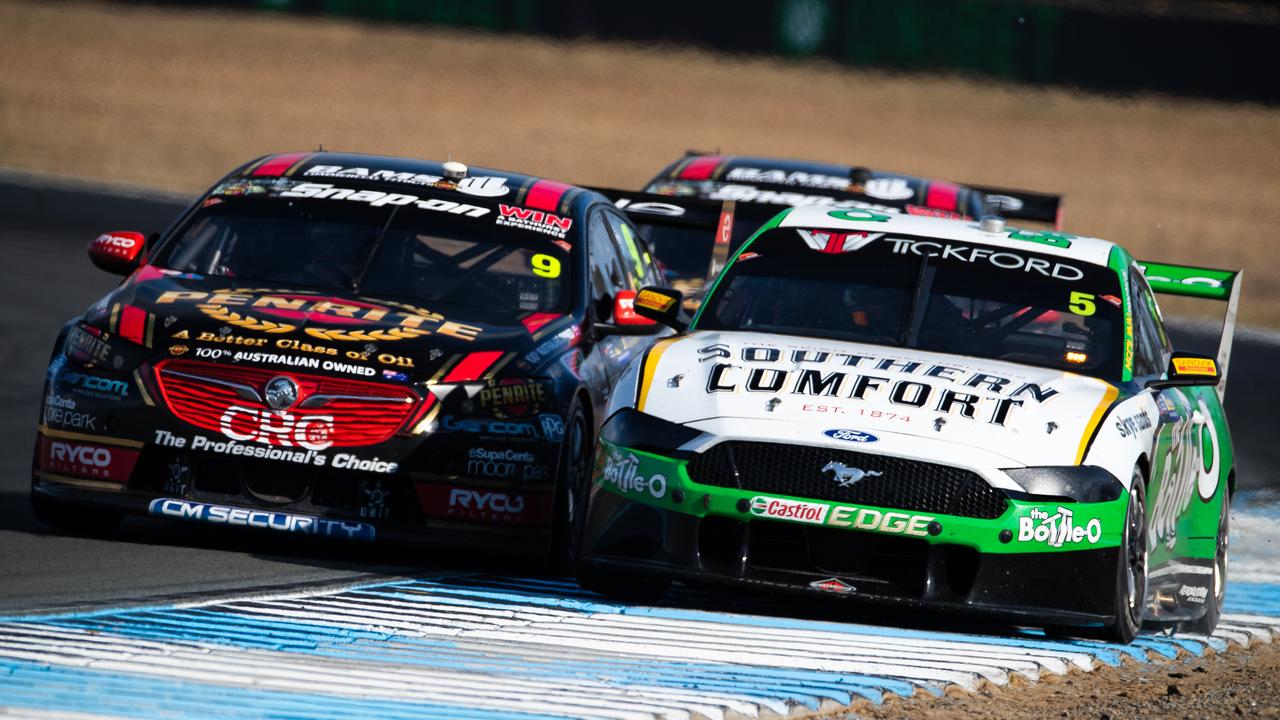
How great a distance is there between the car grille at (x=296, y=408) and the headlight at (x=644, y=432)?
2.98 ft

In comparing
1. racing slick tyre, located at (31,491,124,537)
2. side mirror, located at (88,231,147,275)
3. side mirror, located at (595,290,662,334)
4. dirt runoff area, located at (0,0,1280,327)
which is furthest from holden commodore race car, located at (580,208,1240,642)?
dirt runoff area, located at (0,0,1280,327)

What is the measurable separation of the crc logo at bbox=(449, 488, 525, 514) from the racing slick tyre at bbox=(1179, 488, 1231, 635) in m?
2.47

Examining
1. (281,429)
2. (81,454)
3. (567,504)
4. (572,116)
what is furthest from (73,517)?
(572,116)

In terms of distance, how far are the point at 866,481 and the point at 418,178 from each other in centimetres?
323

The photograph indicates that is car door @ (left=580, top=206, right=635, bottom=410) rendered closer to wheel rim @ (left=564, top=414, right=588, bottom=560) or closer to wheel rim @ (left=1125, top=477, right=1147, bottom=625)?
wheel rim @ (left=564, top=414, right=588, bottom=560)

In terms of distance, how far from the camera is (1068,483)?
7.21 m

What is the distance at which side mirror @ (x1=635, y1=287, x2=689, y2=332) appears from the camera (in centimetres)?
857

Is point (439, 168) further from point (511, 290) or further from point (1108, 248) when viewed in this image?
point (1108, 248)

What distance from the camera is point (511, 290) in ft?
30.0

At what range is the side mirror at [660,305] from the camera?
857 cm

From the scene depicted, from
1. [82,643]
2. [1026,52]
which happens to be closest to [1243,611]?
[82,643]

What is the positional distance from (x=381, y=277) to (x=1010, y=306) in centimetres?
245

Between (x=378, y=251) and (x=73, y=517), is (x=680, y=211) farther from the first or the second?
(x=73, y=517)

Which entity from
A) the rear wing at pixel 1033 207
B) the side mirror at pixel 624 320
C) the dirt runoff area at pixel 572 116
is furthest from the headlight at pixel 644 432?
the dirt runoff area at pixel 572 116
